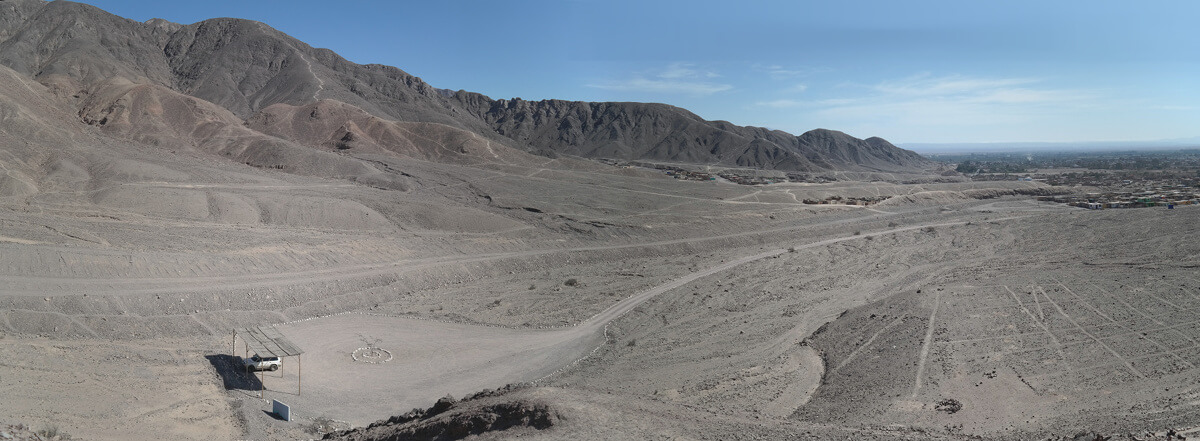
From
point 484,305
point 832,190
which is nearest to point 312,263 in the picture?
point 484,305

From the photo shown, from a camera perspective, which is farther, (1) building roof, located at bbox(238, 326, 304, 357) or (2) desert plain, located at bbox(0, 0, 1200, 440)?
(1) building roof, located at bbox(238, 326, 304, 357)

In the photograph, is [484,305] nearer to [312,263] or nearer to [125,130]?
[312,263]

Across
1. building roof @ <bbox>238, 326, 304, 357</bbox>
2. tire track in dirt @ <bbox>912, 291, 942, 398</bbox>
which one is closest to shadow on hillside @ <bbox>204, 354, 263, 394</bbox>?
building roof @ <bbox>238, 326, 304, 357</bbox>

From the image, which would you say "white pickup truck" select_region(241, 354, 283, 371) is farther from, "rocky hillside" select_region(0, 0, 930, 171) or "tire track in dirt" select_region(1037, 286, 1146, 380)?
"rocky hillside" select_region(0, 0, 930, 171)

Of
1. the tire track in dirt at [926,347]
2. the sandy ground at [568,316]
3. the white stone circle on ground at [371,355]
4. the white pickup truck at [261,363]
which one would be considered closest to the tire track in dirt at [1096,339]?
the sandy ground at [568,316]

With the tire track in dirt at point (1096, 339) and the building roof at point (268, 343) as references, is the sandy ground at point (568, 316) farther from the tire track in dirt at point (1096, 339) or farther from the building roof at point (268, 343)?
the building roof at point (268, 343)

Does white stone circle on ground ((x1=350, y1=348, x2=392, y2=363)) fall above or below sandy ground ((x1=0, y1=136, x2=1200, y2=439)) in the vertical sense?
below

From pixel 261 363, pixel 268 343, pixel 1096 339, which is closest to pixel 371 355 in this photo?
pixel 268 343
